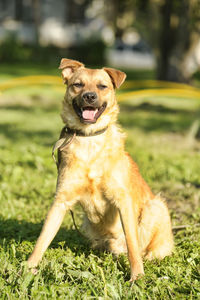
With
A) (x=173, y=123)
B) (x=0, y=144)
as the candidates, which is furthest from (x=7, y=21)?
(x=0, y=144)

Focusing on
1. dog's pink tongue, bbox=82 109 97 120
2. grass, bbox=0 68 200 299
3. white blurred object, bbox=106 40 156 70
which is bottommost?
white blurred object, bbox=106 40 156 70

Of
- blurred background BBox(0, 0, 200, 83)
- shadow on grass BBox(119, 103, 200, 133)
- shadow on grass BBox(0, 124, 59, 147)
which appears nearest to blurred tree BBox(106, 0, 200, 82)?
blurred background BBox(0, 0, 200, 83)

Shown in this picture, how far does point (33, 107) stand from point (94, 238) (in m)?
10.9

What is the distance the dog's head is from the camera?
4.11 meters

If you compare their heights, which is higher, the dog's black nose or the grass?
the dog's black nose

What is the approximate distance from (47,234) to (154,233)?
3.66 ft

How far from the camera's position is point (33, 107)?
14.8 m

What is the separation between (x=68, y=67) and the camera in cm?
450

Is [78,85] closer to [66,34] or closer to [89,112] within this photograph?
[89,112]

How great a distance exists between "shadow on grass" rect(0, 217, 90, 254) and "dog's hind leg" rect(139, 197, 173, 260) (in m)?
0.60

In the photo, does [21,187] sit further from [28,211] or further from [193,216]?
[193,216]

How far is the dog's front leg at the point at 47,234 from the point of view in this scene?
382 centimetres

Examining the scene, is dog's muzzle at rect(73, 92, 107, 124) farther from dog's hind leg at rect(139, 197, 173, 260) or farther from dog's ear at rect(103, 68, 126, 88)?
dog's hind leg at rect(139, 197, 173, 260)

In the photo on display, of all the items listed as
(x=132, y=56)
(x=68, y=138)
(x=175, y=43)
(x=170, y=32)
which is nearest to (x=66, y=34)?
(x=132, y=56)
